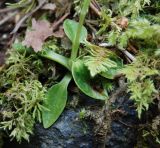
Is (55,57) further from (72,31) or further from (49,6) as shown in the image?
→ (49,6)

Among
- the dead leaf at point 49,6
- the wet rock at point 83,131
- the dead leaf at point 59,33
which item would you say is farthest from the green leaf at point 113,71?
the dead leaf at point 49,6

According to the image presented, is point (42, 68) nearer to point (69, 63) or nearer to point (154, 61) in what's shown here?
point (69, 63)

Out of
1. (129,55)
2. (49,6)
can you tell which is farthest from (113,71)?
(49,6)

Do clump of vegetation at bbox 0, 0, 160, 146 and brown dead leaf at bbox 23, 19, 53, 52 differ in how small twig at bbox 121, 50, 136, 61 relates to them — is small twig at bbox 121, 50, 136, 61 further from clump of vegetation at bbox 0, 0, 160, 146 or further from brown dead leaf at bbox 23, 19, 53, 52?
brown dead leaf at bbox 23, 19, 53, 52

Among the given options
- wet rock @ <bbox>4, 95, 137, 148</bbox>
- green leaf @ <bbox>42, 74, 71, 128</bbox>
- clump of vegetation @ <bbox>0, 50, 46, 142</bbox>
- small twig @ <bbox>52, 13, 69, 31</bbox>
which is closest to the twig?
small twig @ <bbox>52, 13, 69, 31</bbox>

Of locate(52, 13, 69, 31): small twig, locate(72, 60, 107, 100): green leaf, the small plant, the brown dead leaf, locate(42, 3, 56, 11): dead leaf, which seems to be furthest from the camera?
locate(42, 3, 56, 11): dead leaf
